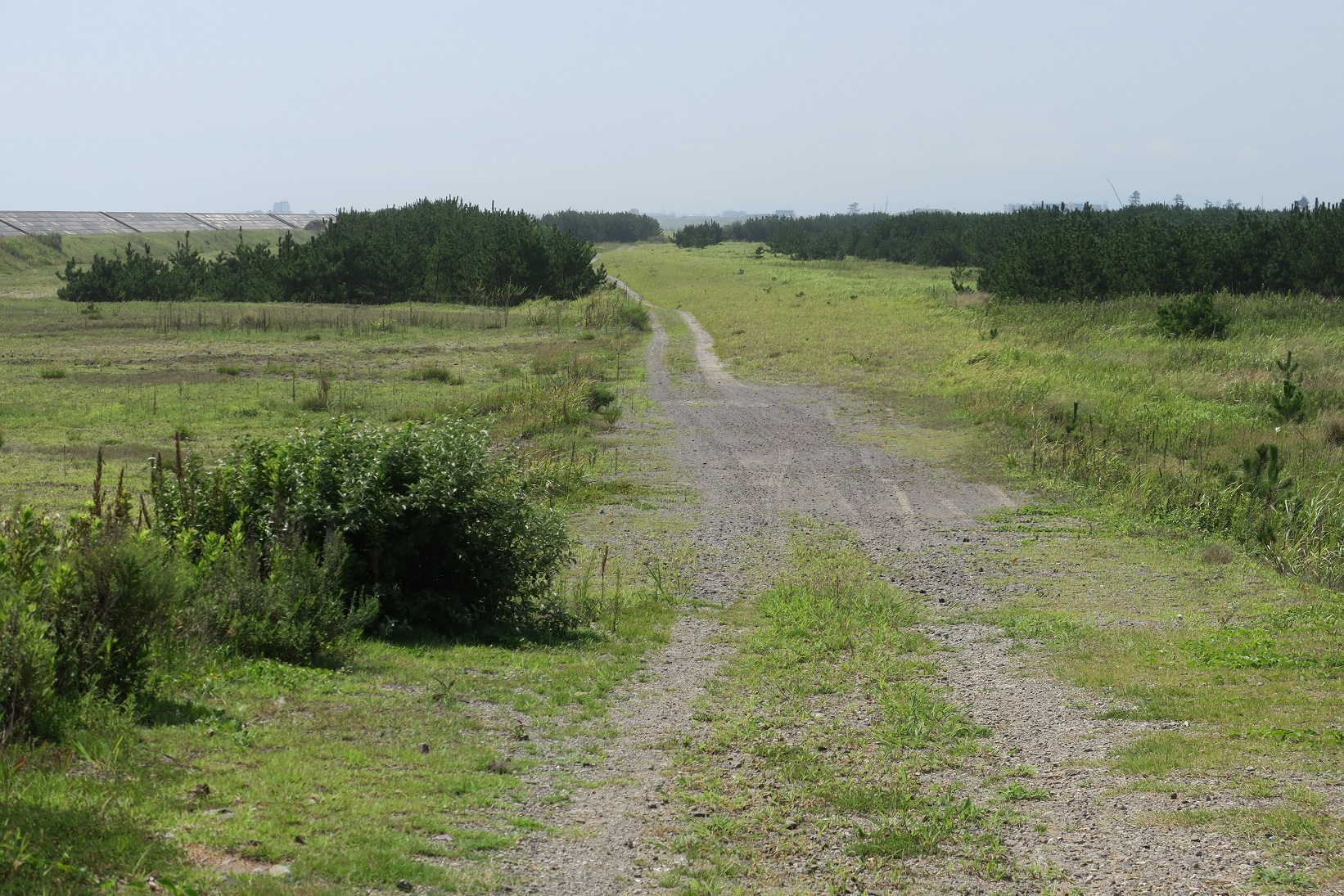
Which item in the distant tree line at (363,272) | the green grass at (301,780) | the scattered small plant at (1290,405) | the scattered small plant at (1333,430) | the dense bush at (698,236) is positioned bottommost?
the green grass at (301,780)

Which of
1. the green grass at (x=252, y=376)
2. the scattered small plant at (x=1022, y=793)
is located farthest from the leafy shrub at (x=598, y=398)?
the scattered small plant at (x=1022, y=793)

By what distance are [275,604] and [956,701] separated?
4.82 meters

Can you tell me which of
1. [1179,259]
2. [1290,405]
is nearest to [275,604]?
[1290,405]

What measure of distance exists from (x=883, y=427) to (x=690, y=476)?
6.50m

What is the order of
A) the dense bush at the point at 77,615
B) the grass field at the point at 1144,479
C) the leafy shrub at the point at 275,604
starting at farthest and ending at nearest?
the leafy shrub at the point at 275,604 → the grass field at the point at 1144,479 → the dense bush at the point at 77,615

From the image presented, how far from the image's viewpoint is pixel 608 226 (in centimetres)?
18588

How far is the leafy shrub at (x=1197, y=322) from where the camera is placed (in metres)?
32.1

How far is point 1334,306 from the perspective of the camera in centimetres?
3728

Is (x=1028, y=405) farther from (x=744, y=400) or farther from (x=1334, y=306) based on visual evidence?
(x=1334, y=306)

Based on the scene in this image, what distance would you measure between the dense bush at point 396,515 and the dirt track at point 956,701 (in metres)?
1.58

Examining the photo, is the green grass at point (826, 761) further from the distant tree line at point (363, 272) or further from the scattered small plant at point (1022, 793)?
the distant tree line at point (363, 272)

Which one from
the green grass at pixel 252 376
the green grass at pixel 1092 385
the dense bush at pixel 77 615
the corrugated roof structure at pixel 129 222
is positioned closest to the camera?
the dense bush at pixel 77 615

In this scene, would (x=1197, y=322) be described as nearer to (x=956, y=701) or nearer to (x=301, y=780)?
(x=956, y=701)

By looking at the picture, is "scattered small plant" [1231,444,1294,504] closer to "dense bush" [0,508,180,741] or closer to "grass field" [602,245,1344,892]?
"grass field" [602,245,1344,892]
